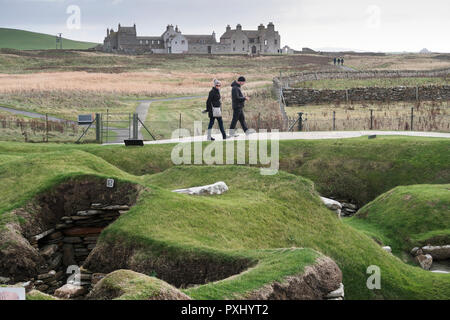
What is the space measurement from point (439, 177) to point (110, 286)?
21047mm

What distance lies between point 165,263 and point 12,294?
6113mm

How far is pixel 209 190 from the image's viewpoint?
69.1 ft

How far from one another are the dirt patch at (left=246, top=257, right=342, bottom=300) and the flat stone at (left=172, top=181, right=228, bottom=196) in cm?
727

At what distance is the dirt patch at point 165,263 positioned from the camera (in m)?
14.8

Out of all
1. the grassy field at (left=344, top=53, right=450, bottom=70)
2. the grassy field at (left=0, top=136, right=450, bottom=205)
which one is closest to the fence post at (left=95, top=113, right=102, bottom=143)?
the grassy field at (left=0, top=136, right=450, bottom=205)

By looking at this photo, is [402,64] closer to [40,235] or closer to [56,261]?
[56,261]

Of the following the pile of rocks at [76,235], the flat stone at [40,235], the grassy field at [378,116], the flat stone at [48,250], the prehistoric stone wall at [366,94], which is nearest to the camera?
the flat stone at [48,250]

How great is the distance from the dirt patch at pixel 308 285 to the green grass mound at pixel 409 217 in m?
10.0

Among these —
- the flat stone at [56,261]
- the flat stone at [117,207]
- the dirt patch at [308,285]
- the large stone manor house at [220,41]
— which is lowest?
the flat stone at [56,261]

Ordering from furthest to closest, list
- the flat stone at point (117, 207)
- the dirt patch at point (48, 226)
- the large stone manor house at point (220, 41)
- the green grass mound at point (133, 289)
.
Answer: the large stone manor house at point (220, 41), the flat stone at point (117, 207), the dirt patch at point (48, 226), the green grass mound at point (133, 289)

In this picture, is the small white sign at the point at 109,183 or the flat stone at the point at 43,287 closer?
the flat stone at the point at 43,287

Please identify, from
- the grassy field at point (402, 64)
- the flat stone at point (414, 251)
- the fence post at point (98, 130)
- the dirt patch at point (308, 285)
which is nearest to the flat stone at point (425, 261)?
the flat stone at point (414, 251)

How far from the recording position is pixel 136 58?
483 ft

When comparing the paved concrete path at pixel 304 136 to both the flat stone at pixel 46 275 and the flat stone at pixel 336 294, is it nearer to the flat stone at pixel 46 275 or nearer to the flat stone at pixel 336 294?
the flat stone at pixel 46 275
